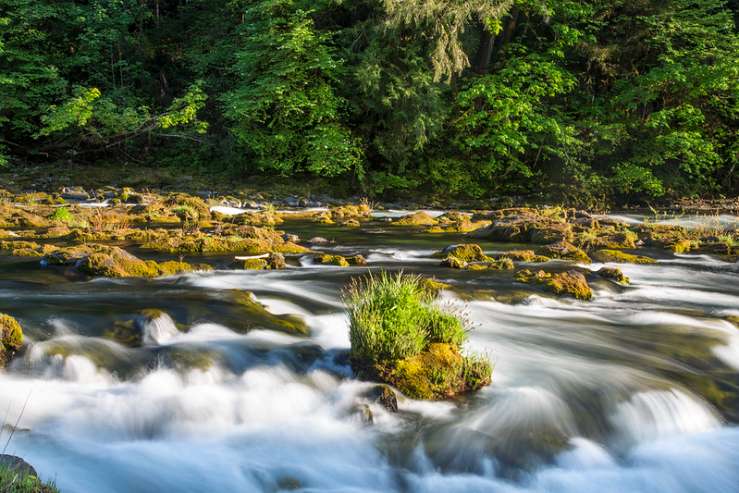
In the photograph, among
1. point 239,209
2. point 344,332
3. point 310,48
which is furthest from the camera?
point 310,48

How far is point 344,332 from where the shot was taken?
22.3 ft

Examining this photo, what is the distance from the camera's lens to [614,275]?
9781 millimetres

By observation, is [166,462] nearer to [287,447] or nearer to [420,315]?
[287,447]

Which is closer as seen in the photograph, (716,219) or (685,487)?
(685,487)

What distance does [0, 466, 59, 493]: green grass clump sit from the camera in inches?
117

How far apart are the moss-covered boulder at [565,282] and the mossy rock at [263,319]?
3.71m

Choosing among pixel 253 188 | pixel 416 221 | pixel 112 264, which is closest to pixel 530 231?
pixel 416 221

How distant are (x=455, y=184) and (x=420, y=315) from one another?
65.9 feet

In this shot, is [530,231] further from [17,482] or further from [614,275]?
[17,482]

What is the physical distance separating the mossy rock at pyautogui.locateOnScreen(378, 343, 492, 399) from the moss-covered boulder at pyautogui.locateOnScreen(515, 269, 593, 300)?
11.5 ft

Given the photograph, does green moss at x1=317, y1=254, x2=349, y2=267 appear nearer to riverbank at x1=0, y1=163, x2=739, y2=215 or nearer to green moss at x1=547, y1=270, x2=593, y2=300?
green moss at x1=547, y1=270, x2=593, y2=300

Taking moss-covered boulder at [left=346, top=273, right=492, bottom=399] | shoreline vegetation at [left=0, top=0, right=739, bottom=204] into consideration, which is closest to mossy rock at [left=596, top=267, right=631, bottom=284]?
moss-covered boulder at [left=346, top=273, right=492, bottom=399]

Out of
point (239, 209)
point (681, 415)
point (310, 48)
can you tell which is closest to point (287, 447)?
point (681, 415)

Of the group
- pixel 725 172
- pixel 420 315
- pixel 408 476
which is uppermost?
pixel 725 172
